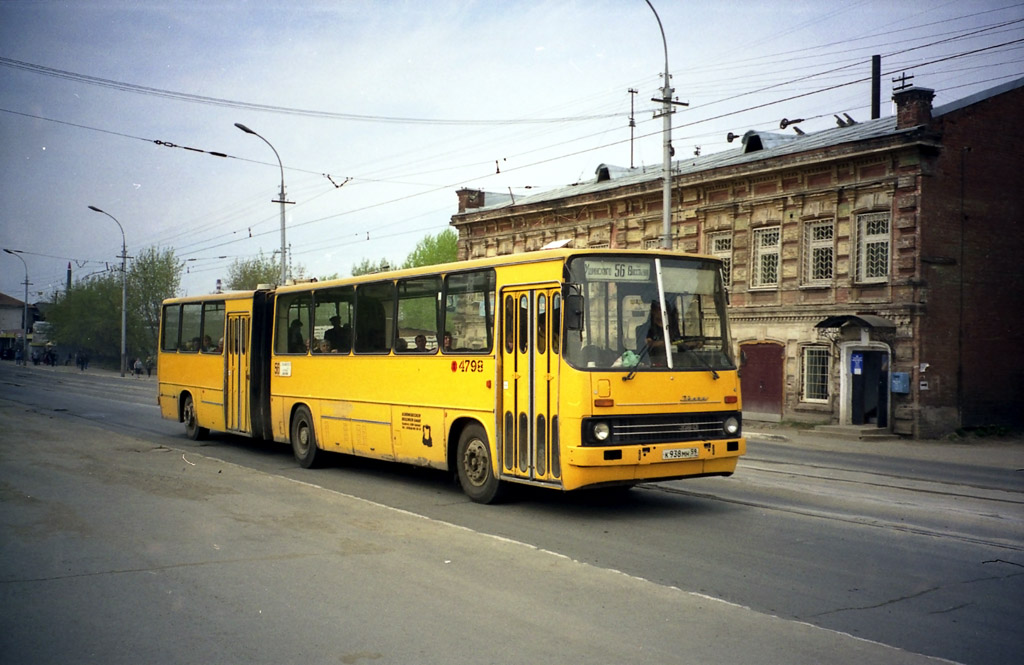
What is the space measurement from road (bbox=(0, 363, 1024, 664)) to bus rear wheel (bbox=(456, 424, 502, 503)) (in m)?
0.21

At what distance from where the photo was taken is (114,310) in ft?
276

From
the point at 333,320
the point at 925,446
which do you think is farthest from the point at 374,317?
the point at 925,446

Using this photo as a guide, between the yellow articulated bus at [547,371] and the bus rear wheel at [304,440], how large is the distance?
0.89 meters

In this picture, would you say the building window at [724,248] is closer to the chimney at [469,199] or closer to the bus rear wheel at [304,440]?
the chimney at [469,199]

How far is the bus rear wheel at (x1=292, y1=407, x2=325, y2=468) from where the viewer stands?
15.8m

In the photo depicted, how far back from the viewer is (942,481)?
15.5 meters

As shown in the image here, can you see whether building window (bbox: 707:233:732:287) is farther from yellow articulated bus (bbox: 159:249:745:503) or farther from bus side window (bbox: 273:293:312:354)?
yellow articulated bus (bbox: 159:249:745:503)

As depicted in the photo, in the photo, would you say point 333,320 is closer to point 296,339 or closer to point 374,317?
point 296,339

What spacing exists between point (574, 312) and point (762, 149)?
28062 mm

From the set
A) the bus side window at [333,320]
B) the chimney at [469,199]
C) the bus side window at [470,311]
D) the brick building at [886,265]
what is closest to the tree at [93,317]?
the chimney at [469,199]

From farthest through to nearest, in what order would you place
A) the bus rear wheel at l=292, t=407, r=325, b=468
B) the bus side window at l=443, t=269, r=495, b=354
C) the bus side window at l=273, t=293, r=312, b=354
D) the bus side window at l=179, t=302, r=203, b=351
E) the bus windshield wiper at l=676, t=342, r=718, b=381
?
the bus side window at l=179, t=302, r=203, b=351 < the bus side window at l=273, t=293, r=312, b=354 < the bus rear wheel at l=292, t=407, r=325, b=468 < the bus side window at l=443, t=269, r=495, b=354 < the bus windshield wiper at l=676, t=342, r=718, b=381

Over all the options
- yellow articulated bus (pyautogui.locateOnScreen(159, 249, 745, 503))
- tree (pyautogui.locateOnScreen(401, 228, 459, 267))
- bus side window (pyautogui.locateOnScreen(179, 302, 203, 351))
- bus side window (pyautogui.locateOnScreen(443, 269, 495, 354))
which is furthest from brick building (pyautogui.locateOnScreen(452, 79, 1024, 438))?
tree (pyautogui.locateOnScreen(401, 228, 459, 267))

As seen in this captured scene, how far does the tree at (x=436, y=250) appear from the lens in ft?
267

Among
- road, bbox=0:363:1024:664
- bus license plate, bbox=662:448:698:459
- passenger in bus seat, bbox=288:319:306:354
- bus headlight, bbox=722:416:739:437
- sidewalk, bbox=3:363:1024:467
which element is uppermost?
passenger in bus seat, bbox=288:319:306:354
